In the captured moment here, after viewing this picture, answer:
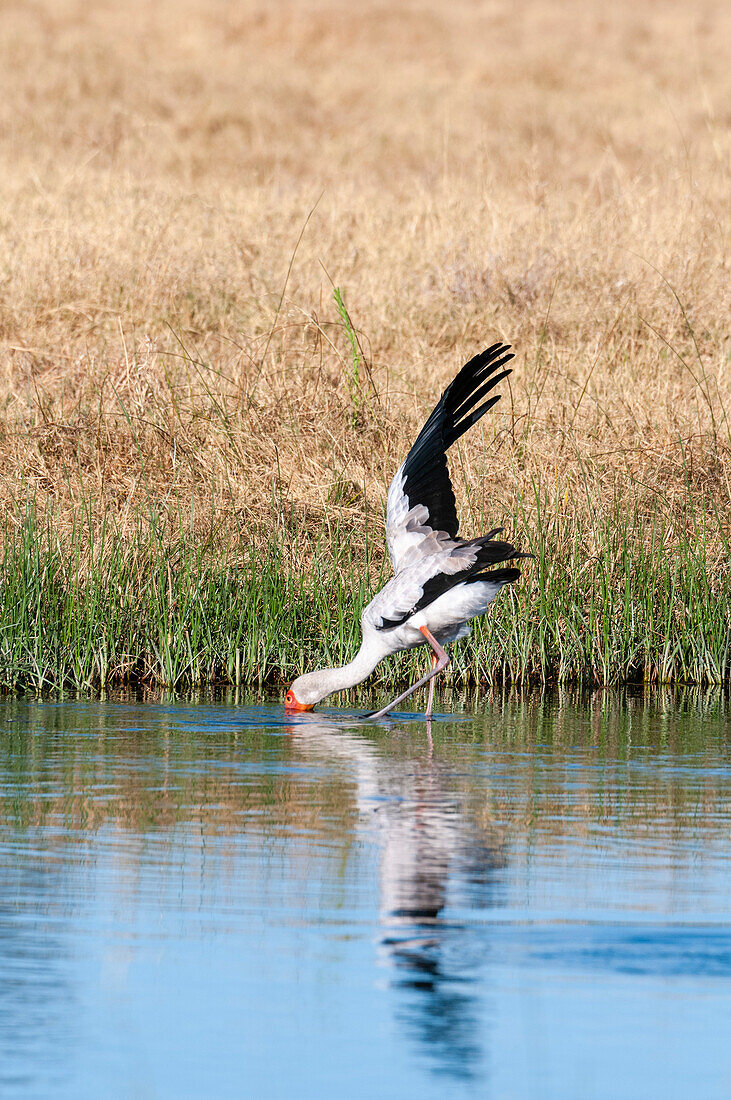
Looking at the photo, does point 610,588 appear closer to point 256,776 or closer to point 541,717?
point 541,717

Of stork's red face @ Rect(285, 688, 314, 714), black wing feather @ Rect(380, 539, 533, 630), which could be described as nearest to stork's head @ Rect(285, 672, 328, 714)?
stork's red face @ Rect(285, 688, 314, 714)

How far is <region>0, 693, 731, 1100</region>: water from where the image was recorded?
3689mm

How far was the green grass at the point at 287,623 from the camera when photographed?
9164mm

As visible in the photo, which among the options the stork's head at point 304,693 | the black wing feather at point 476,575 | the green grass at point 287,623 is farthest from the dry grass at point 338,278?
the stork's head at point 304,693

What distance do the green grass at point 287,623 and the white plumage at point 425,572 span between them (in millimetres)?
984

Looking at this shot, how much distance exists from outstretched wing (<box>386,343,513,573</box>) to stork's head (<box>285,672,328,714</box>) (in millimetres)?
635

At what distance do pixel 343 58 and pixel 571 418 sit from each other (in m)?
24.0

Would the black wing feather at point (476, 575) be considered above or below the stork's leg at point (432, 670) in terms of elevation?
above

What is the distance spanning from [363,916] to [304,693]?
3450mm

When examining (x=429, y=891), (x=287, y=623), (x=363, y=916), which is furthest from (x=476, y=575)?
(x=363, y=916)

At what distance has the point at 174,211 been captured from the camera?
67.4 feet

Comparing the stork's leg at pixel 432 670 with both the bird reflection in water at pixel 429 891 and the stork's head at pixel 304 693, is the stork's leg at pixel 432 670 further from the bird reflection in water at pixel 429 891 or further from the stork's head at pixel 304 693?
the bird reflection in water at pixel 429 891

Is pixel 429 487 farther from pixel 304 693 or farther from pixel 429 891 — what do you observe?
pixel 429 891

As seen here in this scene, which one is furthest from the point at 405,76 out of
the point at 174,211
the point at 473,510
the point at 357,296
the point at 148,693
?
the point at 148,693
